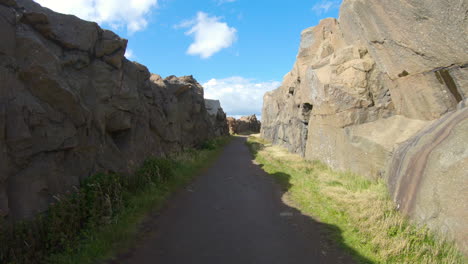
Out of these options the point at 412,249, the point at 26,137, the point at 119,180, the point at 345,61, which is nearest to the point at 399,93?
the point at 345,61

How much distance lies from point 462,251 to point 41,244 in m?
7.48

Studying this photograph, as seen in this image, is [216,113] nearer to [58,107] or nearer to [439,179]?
[58,107]

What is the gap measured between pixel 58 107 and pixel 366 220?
7653 mm

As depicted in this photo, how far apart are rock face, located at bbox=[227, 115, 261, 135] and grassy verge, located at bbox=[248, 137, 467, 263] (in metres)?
46.5

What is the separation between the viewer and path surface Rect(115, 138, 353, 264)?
6.08 m

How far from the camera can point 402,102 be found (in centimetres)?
1095

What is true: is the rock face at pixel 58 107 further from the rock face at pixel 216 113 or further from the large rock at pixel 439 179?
the rock face at pixel 216 113

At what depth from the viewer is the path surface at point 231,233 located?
6.08 meters

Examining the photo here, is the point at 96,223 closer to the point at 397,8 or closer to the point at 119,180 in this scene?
the point at 119,180

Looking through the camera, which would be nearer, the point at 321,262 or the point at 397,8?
the point at 321,262

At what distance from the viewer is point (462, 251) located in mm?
5477

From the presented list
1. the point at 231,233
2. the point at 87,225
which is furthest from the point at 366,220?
the point at 87,225

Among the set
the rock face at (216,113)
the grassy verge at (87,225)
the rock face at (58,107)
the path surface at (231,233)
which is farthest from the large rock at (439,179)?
the rock face at (216,113)

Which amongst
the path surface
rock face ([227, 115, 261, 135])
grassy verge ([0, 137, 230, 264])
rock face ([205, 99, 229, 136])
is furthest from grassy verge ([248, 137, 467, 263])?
rock face ([227, 115, 261, 135])
